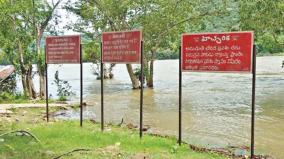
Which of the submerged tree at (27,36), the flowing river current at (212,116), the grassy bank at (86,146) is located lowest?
the flowing river current at (212,116)

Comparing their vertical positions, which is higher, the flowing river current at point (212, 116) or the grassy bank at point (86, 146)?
the grassy bank at point (86, 146)

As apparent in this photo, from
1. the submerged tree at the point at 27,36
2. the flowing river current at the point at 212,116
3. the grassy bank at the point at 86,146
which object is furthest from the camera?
the submerged tree at the point at 27,36

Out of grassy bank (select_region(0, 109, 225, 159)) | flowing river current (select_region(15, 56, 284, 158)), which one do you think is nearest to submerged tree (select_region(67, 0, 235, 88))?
flowing river current (select_region(15, 56, 284, 158))

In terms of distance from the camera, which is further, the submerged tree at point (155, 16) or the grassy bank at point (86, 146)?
the submerged tree at point (155, 16)

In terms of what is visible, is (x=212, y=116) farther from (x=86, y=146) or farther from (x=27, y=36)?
(x=27, y=36)

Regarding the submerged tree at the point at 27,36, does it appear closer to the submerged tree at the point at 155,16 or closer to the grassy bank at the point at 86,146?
the submerged tree at the point at 155,16

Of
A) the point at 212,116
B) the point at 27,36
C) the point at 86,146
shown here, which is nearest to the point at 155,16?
the point at 27,36

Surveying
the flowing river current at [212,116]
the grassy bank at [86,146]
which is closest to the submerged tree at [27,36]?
the flowing river current at [212,116]

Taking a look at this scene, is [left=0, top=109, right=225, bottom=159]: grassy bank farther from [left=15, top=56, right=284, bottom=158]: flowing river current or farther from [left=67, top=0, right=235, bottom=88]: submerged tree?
[left=67, top=0, right=235, bottom=88]: submerged tree

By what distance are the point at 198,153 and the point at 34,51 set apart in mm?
13823

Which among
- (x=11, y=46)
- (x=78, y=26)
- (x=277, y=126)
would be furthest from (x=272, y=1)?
(x=78, y=26)

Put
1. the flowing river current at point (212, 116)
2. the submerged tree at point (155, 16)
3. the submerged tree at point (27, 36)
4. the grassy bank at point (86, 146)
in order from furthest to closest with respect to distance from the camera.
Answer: the submerged tree at point (155, 16), the submerged tree at point (27, 36), the flowing river current at point (212, 116), the grassy bank at point (86, 146)

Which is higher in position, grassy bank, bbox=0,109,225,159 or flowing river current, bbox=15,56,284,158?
grassy bank, bbox=0,109,225,159

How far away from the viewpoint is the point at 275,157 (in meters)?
8.98
